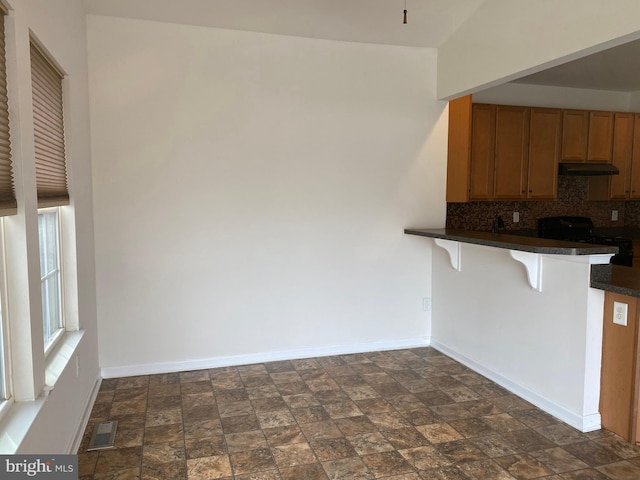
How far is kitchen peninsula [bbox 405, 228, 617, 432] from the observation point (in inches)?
110

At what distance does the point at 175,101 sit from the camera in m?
3.62

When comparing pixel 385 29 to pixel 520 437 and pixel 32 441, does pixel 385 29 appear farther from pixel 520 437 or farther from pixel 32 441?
pixel 32 441

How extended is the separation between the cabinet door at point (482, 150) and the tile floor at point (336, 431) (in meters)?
1.83

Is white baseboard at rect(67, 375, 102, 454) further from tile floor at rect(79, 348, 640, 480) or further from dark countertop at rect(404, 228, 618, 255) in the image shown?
dark countertop at rect(404, 228, 618, 255)

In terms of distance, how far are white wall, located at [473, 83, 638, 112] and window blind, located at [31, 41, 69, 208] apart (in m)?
3.96

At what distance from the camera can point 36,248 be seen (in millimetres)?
1948

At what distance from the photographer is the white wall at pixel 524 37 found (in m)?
2.58

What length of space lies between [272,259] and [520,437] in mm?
2155

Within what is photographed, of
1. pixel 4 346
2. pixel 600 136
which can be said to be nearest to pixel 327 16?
pixel 4 346

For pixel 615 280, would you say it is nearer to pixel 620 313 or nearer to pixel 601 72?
pixel 620 313

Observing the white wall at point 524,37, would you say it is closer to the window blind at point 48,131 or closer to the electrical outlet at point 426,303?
the electrical outlet at point 426,303

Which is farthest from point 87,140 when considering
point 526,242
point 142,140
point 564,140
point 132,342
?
point 564,140

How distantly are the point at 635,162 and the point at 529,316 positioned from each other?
3.29m

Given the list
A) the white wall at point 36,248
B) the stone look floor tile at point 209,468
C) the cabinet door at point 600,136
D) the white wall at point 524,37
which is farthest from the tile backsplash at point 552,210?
the white wall at point 36,248
